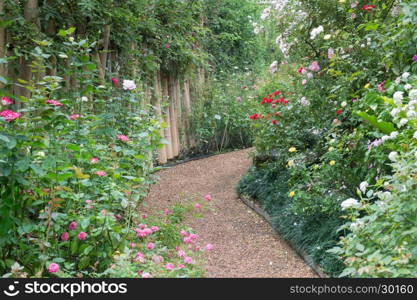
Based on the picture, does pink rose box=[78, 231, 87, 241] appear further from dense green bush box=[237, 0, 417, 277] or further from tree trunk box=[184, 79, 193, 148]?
tree trunk box=[184, 79, 193, 148]

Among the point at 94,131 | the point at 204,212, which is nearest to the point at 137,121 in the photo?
the point at 94,131

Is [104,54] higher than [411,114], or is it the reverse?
[104,54]

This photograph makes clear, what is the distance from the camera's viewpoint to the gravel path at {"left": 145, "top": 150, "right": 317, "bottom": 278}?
11.9ft

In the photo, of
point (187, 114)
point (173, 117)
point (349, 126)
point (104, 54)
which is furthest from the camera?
point (187, 114)

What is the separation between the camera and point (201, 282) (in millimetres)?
2086

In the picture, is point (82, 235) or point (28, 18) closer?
point (82, 235)

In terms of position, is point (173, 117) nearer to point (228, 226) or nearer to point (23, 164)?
point (228, 226)

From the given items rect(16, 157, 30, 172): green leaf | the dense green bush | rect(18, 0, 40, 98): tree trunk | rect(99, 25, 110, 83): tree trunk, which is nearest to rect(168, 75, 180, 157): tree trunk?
the dense green bush

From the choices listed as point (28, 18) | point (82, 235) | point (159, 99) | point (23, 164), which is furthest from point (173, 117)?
point (23, 164)

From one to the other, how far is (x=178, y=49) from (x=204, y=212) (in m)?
3.03

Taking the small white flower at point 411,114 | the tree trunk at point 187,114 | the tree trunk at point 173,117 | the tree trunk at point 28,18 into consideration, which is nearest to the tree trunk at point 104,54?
the tree trunk at point 28,18

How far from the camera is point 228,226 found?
15.2ft

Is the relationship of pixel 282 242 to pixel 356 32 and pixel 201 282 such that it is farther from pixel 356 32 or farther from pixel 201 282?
pixel 201 282

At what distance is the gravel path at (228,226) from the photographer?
3.63 meters
